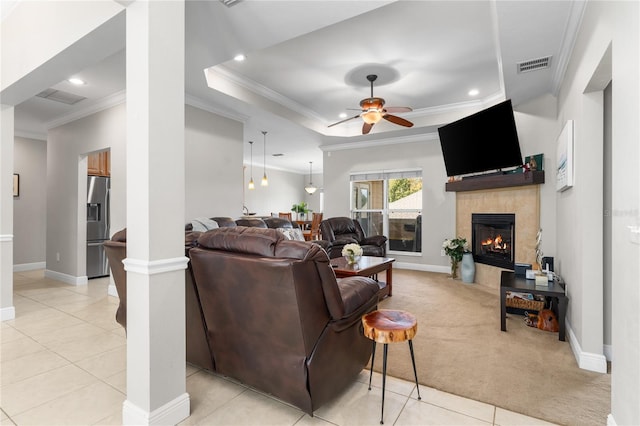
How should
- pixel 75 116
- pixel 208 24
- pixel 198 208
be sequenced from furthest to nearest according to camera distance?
pixel 75 116 < pixel 198 208 < pixel 208 24

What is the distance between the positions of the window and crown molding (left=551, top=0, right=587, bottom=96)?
3.19m

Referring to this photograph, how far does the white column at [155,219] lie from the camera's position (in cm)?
166

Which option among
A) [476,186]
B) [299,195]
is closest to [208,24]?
[476,186]

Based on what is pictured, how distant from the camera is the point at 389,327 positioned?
174 centimetres

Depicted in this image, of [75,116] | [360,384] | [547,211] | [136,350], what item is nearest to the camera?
[136,350]

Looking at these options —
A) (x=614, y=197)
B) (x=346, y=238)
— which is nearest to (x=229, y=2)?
(x=614, y=197)

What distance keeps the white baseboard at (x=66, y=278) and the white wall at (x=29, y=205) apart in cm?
118

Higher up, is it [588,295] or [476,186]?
[476,186]

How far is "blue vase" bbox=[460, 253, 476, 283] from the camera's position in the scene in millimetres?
5203

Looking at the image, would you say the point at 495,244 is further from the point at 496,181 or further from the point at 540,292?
the point at 540,292

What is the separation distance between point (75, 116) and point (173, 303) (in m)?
5.06

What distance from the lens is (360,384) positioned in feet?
7.04

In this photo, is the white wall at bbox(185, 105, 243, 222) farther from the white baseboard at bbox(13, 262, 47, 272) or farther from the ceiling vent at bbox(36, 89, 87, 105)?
the white baseboard at bbox(13, 262, 47, 272)

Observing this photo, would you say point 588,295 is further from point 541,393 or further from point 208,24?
point 208,24
